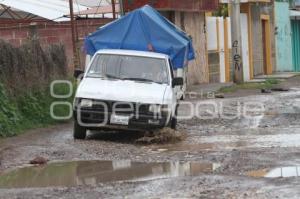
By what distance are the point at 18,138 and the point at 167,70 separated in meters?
3.25

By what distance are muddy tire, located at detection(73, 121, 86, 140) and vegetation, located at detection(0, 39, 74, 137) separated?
1557mm

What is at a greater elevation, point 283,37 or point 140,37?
point 283,37

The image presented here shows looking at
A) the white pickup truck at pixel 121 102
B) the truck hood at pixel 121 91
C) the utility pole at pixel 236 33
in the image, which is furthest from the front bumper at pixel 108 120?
the utility pole at pixel 236 33

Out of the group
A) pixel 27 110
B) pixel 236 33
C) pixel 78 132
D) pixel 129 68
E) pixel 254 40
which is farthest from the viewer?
pixel 254 40

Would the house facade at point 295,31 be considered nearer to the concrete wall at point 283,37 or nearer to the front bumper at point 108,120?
the concrete wall at point 283,37

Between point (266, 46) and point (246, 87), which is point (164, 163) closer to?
point (246, 87)

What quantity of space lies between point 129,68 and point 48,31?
6510 millimetres

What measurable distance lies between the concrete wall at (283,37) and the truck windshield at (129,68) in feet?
86.4

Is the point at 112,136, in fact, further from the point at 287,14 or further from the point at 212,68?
the point at 287,14

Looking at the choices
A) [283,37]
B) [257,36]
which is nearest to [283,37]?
[283,37]

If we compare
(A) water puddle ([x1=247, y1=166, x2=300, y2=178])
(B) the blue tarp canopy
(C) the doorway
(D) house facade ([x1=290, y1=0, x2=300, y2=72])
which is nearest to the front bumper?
(A) water puddle ([x1=247, y1=166, x2=300, y2=178])

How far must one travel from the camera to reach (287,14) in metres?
41.5

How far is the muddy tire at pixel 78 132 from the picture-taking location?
12.6 m

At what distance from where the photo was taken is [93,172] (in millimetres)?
9664
